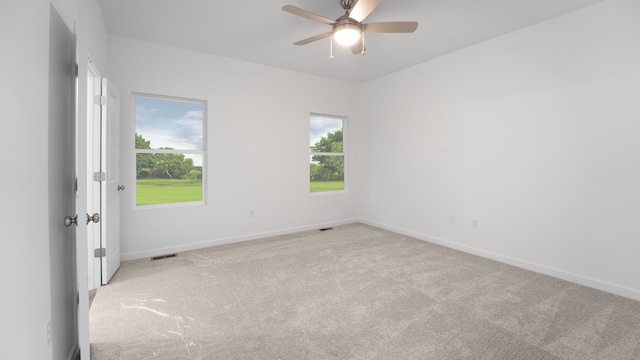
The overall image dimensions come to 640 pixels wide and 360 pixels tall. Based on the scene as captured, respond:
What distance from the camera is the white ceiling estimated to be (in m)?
2.80

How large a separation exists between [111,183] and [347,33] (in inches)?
112

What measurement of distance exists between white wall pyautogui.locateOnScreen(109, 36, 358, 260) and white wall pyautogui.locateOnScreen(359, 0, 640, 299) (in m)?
1.67

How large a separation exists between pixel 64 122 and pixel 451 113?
4.19m

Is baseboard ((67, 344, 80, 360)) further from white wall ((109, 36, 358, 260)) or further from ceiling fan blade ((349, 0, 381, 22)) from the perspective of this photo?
ceiling fan blade ((349, 0, 381, 22))

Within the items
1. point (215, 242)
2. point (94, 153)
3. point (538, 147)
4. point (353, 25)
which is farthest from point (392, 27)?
point (215, 242)

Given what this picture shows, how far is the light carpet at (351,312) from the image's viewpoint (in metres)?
1.93

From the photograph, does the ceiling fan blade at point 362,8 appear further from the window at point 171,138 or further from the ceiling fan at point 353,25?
the window at point 171,138

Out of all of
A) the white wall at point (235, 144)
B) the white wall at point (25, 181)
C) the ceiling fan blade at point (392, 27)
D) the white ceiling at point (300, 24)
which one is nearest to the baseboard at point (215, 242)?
the white wall at point (235, 144)

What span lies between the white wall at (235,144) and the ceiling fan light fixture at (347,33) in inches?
84.4

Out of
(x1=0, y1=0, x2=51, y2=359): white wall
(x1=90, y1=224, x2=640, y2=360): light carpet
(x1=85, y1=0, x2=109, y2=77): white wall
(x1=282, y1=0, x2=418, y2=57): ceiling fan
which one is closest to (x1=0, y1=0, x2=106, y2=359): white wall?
(x1=0, y1=0, x2=51, y2=359): white wall

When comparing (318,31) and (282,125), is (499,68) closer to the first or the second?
(318,31)

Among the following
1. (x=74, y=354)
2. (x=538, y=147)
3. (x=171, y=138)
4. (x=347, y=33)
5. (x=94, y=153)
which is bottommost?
(x=74, y=354)

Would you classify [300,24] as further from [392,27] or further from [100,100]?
[100,100]

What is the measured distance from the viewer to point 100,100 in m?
2.79
